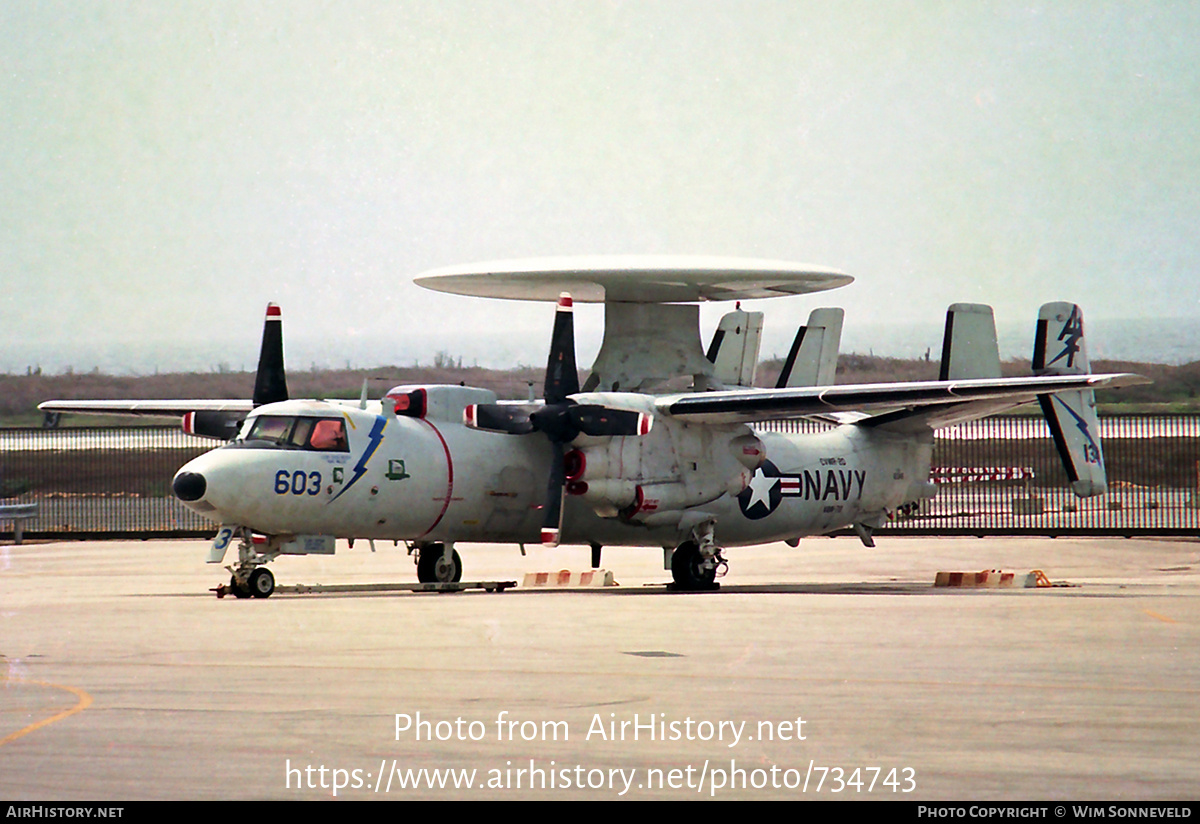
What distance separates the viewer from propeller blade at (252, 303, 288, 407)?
2192 centimetres

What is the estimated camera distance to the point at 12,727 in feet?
27.5

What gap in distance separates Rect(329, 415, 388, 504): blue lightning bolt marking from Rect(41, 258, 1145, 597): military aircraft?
32 millimetres

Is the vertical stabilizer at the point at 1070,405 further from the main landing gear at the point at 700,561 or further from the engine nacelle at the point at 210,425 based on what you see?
the engine nacelle at the point at 210,425

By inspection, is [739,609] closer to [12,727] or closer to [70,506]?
[12,727]

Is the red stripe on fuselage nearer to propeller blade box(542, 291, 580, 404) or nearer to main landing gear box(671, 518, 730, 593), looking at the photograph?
propeller blade box(542, 291, 580, 404)

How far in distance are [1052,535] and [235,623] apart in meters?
26.8

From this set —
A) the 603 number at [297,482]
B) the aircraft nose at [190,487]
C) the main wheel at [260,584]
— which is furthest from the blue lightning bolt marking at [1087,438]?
the aircraft nose at [190,487]

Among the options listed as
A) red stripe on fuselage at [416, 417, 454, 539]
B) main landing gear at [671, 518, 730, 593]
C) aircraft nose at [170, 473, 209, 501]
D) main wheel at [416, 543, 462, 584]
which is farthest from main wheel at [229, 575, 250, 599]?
main landing gear at [671, 518, 730, 593]

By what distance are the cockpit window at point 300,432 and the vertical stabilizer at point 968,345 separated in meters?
11.5

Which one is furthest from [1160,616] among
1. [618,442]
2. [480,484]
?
[480,484]

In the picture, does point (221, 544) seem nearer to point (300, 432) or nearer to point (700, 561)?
point (300, 432)

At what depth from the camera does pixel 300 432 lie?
19.5m

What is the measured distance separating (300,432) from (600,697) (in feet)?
35.6
